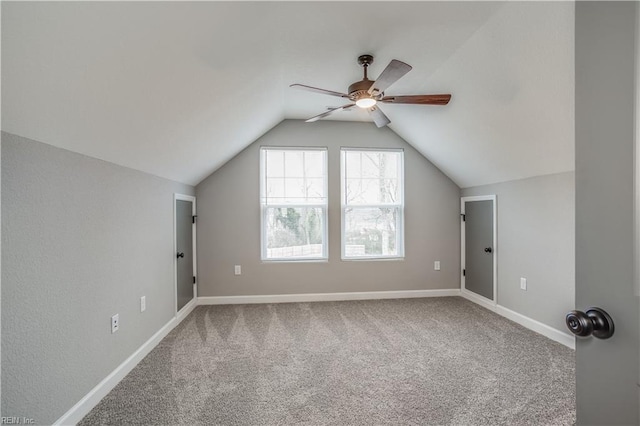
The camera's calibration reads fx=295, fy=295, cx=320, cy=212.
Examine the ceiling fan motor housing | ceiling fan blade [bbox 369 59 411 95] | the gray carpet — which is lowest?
the gray carpet

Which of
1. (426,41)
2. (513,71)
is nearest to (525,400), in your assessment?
(513,71)

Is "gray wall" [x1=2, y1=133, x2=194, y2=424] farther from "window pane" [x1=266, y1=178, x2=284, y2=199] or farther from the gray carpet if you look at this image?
"window pane" [x1=266, y1=178, x2=284, y2=199]

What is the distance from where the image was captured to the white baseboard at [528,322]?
8.71 feet

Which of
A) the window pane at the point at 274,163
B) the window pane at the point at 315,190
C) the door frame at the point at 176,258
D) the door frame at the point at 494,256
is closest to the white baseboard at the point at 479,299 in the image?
the door frame at the point at 494,256

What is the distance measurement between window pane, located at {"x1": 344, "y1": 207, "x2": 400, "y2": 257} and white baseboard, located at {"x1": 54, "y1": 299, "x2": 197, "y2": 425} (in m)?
2.44

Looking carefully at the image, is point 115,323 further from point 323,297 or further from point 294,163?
point 294,163

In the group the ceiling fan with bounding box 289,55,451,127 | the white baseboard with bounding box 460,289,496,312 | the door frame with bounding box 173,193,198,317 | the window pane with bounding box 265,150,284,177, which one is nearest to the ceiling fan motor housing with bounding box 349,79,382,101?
the ceiling fan with bounding box 289,55,451,127

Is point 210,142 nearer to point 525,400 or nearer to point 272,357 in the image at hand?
point 272,357

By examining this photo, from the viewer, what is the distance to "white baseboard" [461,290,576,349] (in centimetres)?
266

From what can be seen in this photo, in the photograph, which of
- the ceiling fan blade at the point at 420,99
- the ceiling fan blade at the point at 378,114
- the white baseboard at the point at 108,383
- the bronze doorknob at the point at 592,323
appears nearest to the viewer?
the bronze doorknob at the point at 592,323

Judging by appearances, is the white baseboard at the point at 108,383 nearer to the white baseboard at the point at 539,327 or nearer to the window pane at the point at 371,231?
the window pane at the point at 371,231

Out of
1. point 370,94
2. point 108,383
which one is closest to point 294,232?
point 370,94

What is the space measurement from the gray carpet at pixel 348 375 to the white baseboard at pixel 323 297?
0.52 meters

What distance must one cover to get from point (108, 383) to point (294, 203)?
8.81ft
